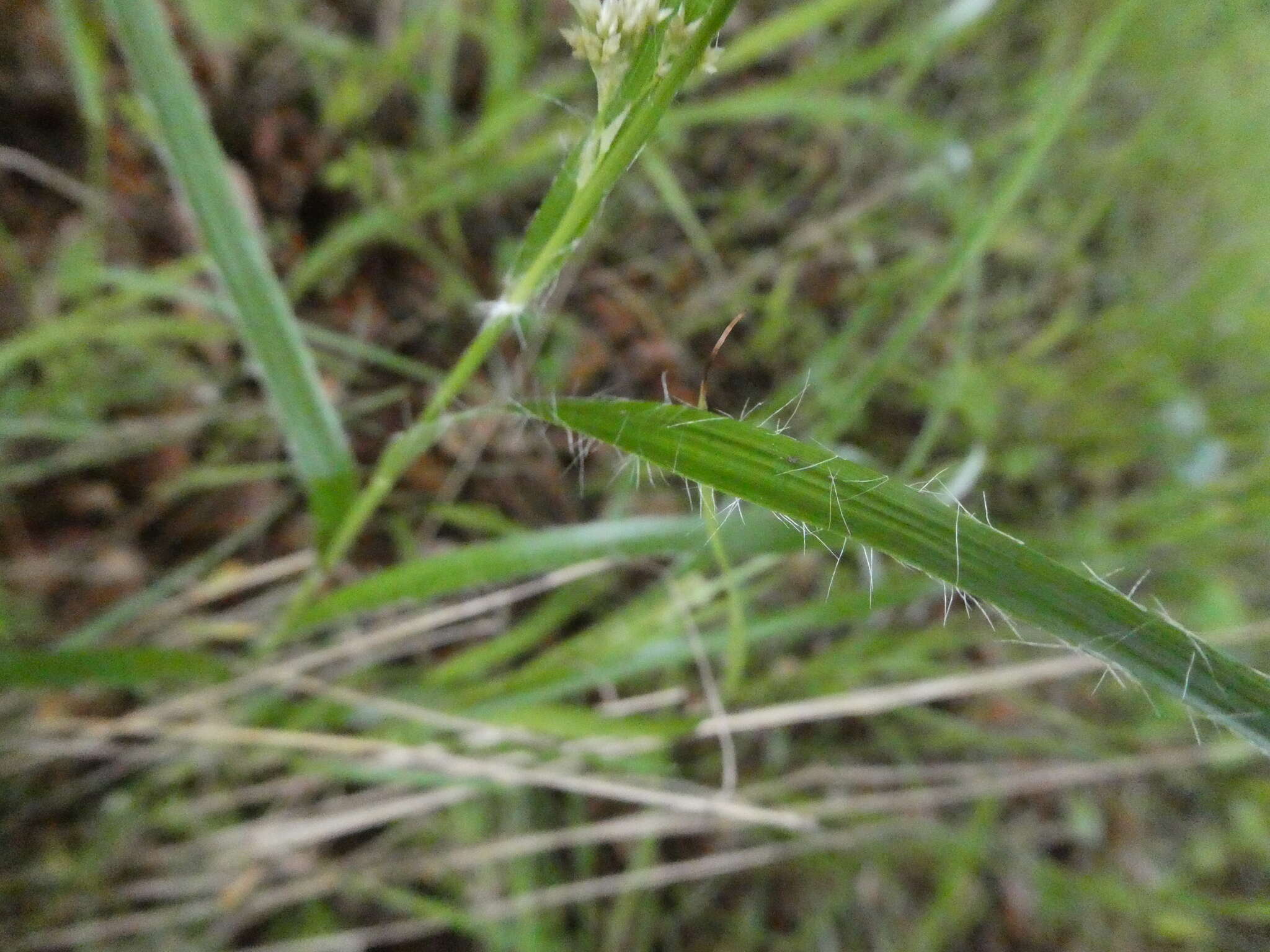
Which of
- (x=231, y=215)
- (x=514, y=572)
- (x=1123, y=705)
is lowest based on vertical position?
(x=1123, y=705)

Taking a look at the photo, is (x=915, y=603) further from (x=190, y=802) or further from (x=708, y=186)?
(x=190, y=802)

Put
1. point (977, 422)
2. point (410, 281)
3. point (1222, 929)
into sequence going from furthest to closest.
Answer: point (1222, 929)
point (977, 422)
point (410, 281)

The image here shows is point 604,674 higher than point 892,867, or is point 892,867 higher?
point 604,674

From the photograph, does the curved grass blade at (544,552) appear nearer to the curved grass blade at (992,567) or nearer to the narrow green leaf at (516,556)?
the narrow green leaf at (516,556)

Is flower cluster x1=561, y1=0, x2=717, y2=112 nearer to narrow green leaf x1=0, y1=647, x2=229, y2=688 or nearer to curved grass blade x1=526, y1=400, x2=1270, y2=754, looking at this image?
curved grass blade x1=526, y1=400, x2=1270, y2=754

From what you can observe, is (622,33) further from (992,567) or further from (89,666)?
(89,666)

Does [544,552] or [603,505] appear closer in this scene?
[544,552]

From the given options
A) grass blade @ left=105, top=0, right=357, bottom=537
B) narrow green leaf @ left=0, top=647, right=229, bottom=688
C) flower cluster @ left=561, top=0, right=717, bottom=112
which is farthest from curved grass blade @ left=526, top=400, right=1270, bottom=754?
narrow green leaf @ left=0, top=647, right=229, bottom=688

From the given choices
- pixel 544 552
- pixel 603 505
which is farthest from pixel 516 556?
pixel 603 505

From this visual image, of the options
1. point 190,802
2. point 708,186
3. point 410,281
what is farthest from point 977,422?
point 190,802
